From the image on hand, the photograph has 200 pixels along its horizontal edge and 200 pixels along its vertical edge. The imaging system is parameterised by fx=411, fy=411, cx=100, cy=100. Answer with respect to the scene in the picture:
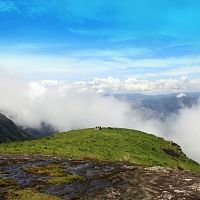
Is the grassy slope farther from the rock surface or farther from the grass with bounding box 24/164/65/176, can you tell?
the rock surface

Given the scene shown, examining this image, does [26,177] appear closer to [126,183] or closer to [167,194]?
[126,183]

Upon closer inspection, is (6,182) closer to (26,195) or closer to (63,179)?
(63,179)

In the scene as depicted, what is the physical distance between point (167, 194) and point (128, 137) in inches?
2133

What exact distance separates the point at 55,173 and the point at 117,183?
20.9 feet

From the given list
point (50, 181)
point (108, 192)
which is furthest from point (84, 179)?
point (108, 192)

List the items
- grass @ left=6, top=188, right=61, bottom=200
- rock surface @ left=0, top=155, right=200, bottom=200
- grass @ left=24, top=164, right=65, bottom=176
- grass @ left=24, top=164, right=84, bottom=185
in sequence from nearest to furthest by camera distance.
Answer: grass @ left=6, top=188, right=61, bottom=200
rock surface @ left=0, top=155, right=200, bottom=200
grass @ left=24, top=164, right=84, bottom=185
grass @ left=24, top=164, right=65, bottom=176

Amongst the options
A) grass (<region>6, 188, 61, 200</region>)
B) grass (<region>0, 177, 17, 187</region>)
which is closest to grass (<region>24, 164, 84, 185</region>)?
grass (<region>0, 177, 17, 187</region>)

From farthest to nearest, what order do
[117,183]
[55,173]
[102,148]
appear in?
1. [102,148]
2. [55,173]
3. [117,183]

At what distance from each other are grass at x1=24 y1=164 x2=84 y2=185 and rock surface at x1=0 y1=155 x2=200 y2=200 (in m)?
0.48

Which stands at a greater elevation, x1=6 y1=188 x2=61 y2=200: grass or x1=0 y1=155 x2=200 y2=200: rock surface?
x1=0 y1=155 x2=200 y2=200: rock surface

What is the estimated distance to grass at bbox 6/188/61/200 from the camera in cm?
2387

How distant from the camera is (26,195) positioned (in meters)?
24.5

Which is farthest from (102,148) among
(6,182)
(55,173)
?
(6,182)

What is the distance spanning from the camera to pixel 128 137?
77812 mm
